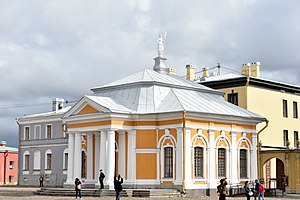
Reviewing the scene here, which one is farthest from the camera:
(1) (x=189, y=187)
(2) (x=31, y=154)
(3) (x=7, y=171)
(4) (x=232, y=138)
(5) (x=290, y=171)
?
(3) (x=7, y=171)

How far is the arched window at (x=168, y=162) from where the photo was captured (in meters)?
34.1

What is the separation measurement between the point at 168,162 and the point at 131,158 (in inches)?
87.7

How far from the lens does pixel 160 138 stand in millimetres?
34406

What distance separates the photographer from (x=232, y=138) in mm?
36219

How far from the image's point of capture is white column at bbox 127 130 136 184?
34.4m

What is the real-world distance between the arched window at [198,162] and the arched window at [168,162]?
56.5 inches

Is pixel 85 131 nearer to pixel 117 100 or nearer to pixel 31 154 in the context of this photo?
pixel 117 100

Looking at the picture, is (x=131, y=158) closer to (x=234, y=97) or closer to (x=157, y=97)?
A: (x=157, y=97)

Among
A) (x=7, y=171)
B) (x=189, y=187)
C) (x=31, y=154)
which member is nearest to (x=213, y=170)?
(x=189, y=187)

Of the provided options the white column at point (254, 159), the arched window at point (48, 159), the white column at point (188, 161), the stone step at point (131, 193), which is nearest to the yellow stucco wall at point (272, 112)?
the white column at point (254, 159)

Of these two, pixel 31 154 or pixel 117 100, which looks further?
pixel 31 154

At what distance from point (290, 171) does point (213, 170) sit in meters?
6.79

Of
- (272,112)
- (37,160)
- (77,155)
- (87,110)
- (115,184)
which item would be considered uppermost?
(272,112)

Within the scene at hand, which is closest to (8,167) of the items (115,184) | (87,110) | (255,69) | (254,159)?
(255,69)
